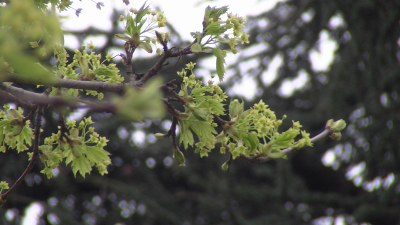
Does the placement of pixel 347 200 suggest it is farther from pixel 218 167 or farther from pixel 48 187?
pixel 48 187

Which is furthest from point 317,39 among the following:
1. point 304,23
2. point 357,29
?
point 357,29

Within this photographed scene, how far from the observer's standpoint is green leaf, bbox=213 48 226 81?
1.67 meters

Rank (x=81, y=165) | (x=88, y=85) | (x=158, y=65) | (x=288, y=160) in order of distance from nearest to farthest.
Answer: (x=88, y=85) → (x=158, y=65) → (x=81, y=165) → (x=288, y=160)

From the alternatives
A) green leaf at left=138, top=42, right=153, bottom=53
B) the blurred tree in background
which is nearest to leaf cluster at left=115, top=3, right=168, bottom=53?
green leaf at left=138, top=42, right=153, bottom=53

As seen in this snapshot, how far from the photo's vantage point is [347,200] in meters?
5.82

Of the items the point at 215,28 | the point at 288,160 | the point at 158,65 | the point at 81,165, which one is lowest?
the point at 81,165

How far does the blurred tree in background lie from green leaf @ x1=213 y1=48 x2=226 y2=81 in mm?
3516

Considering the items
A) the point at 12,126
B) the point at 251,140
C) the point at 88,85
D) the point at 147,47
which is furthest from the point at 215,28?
the point at 12,126

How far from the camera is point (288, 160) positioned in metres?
6.17

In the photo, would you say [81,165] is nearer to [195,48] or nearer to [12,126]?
[12,126]

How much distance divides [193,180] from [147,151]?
52 centimetres

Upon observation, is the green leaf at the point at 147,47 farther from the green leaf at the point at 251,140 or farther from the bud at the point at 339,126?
the bud at the point at 339,126

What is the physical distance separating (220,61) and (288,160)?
458 centimetres

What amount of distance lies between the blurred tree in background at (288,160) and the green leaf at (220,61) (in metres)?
3.52
